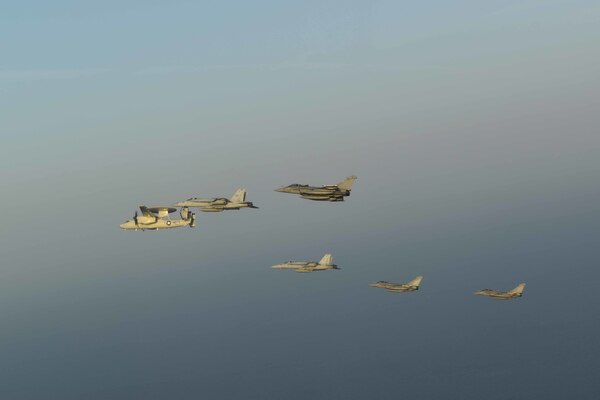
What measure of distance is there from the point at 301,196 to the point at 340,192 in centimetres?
1174

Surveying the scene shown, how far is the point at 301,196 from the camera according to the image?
198 meters

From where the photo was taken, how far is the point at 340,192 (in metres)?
195
